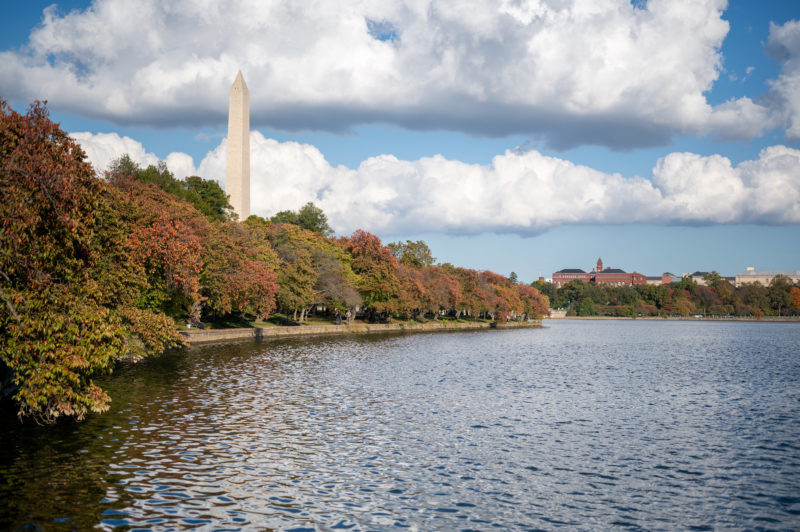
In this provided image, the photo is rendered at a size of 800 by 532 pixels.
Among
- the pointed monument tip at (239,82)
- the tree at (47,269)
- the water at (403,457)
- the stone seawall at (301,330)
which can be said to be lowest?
the water at (403,457)

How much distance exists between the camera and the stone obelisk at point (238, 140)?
286 ft

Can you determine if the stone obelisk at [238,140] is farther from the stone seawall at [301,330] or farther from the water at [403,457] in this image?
the water at [403,457]

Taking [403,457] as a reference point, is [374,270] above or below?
above

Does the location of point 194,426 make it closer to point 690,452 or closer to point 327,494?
point 327,494

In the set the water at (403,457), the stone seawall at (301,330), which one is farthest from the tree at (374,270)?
the water at (403,457)

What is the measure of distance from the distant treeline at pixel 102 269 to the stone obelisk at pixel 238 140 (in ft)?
17.7

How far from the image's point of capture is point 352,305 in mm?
89188

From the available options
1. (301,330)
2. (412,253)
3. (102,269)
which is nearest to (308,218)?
(412,253)

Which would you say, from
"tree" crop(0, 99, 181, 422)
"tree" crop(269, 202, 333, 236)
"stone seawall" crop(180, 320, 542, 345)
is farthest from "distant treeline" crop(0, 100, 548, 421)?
"tree" crop(269, 202, 333, 236)

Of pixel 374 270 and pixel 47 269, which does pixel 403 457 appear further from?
pixel 374 270

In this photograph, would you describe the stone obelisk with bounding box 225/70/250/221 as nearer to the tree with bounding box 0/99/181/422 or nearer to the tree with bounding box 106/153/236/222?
the tree with bounding box 106/153/236/222

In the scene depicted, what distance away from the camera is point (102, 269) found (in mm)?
29188

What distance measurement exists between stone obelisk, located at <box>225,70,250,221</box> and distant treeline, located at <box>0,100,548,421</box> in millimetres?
5396

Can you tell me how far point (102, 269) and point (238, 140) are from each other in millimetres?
61499
